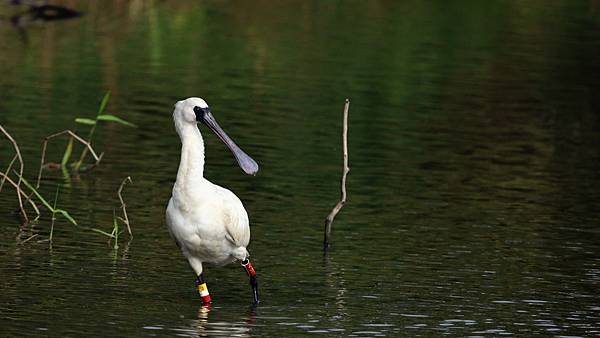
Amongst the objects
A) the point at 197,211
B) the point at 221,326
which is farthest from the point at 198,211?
the point at 221,326

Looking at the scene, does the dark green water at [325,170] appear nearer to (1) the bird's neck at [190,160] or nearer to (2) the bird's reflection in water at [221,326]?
(2) the bird's reflection in water at [221,326]

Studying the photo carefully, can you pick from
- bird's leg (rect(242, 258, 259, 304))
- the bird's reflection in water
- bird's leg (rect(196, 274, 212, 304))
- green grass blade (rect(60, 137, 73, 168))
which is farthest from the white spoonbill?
green grass blade (rect(60, 137, 73, 168))

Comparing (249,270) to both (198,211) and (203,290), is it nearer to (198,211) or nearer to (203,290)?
(203,290)

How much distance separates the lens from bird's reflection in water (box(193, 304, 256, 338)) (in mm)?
11172

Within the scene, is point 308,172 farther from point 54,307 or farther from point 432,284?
point 54,307

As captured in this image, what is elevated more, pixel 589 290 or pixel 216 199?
pixel 216 199

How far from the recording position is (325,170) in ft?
62.2

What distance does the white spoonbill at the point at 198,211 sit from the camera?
38.0ft

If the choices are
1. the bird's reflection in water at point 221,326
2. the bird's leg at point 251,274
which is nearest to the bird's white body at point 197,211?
the bird's leg at point 251,274

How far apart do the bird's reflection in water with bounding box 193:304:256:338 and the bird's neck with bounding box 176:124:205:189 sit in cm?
98

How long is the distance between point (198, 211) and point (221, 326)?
862 millimetres

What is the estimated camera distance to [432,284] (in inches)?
520

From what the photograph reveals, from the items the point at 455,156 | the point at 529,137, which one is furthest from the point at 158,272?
the point at 529,137

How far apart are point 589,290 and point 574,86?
15243 mm
